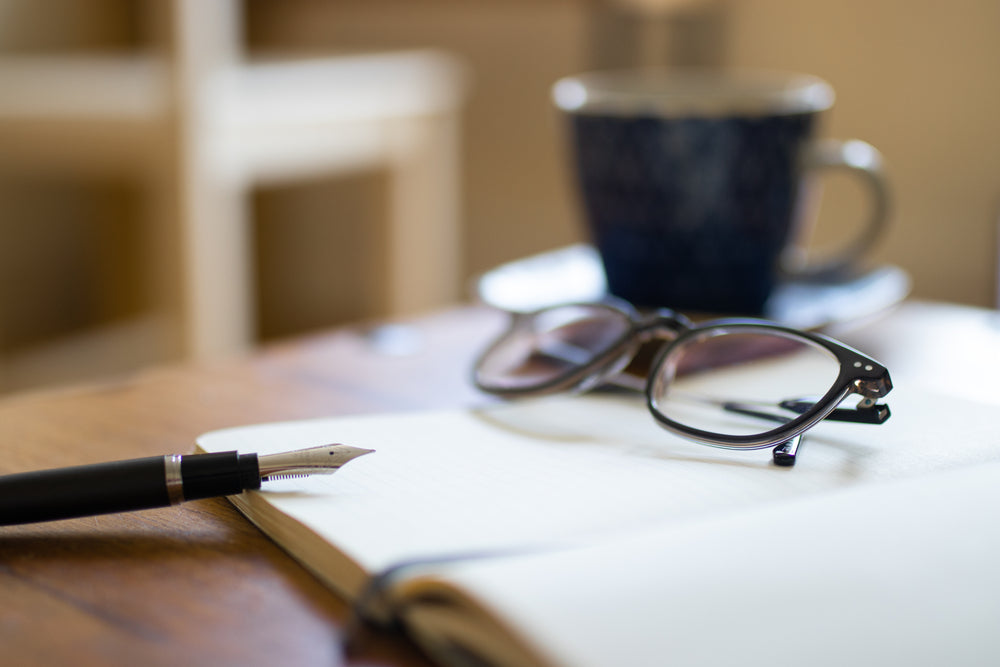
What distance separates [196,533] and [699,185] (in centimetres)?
35

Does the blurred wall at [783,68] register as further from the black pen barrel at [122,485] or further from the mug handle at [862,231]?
the black pen barrel at [122,485]

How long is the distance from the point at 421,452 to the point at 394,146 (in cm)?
A: 116

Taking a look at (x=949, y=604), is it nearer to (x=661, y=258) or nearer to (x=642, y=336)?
(x=642, y=336)

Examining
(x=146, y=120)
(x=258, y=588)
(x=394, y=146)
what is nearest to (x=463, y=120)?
(x=394, y=146)

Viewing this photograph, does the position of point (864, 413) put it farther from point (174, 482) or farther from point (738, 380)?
point (174, 482)

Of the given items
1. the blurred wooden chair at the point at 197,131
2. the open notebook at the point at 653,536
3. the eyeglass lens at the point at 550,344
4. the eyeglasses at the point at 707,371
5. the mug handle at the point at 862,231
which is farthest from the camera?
the blurred wooden chair at the point at 197,131

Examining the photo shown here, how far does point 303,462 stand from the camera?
1.04ft

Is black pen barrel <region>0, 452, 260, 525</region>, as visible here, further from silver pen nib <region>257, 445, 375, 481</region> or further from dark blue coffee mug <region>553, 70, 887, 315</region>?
dark blue coffee mug <region>553, 70, 887, 315</region>

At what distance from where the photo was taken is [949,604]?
235mm

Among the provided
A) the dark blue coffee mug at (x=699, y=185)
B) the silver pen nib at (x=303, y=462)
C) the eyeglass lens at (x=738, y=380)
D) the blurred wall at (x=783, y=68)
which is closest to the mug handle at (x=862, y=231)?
the dark blue coffee mug at (x=699, y=185)

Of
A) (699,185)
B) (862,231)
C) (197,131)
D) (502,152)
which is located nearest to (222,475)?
(699,185)

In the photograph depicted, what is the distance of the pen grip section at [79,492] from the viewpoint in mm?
307

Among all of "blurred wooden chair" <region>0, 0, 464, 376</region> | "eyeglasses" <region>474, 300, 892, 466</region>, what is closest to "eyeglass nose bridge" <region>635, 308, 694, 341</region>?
"eyeglasses" <region>474, 300, 892, 466</region>

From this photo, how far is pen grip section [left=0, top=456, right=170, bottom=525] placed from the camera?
1.01 ft
